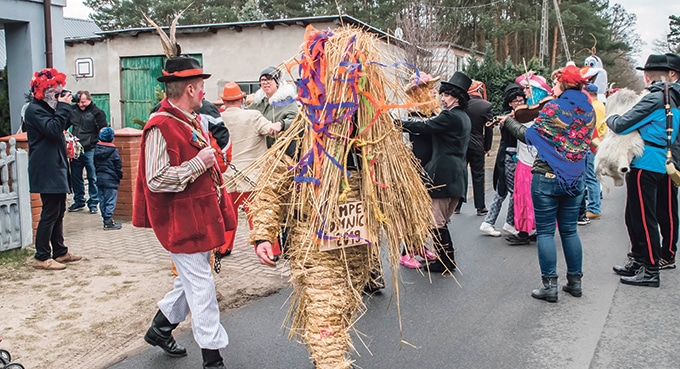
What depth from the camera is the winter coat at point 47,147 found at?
590cm

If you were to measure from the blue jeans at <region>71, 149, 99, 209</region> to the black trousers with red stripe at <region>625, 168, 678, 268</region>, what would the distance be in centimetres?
701

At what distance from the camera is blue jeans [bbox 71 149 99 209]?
363 inches

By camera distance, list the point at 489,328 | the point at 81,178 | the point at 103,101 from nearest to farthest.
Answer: the point at 489,328, the point at 81,178, the point at 103,101

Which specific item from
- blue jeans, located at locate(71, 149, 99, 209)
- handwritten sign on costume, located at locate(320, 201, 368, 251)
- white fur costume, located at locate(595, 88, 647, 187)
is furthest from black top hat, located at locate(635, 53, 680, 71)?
blue jeans, located at locate(71, 149, 99, 209)

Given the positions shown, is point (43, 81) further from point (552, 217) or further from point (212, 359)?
point (552, 217)

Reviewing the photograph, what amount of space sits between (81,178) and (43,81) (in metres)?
3.98

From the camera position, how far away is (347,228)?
3424mm

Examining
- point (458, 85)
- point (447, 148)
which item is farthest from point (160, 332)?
point (458, 85)

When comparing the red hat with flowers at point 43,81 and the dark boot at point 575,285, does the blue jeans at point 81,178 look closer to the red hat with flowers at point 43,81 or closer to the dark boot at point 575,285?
the red hat with flowers at point 43,81

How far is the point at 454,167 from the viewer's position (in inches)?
241

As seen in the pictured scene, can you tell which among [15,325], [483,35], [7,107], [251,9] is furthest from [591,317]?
[483,35]

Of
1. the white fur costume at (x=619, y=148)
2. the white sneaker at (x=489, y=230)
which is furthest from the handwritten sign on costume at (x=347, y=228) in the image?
the white sneaker at (x=489, y=230)

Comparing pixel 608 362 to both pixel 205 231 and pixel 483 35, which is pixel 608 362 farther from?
pixel 483 35

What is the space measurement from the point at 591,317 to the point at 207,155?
10.9 feet
